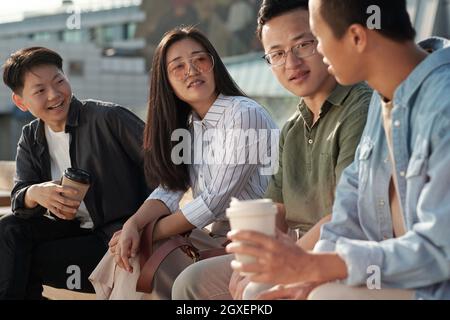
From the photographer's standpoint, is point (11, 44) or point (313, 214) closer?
point (313, 214)

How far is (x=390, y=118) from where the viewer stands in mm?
2615

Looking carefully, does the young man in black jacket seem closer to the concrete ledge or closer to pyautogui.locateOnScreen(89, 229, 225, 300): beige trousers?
the concrete ledge

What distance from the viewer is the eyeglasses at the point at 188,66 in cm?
396

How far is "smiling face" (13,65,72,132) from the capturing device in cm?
464

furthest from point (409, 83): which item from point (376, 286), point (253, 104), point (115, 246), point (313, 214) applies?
point (115, 246)

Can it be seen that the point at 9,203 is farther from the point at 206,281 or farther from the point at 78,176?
the point at 206,281

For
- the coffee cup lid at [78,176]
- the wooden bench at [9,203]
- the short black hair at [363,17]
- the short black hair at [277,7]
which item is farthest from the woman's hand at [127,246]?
the short black hair at [363,17]

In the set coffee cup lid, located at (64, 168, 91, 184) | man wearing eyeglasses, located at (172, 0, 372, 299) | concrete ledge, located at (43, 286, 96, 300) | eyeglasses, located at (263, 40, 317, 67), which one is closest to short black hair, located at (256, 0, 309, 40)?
man wearing eyeglasses, located at (172, 0, 372, 299)

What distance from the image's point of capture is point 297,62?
3.34m

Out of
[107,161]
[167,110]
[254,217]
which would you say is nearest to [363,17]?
[254,217]

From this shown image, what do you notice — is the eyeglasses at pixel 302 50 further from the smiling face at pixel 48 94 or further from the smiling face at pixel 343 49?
the smiling face at pixel 48 94
